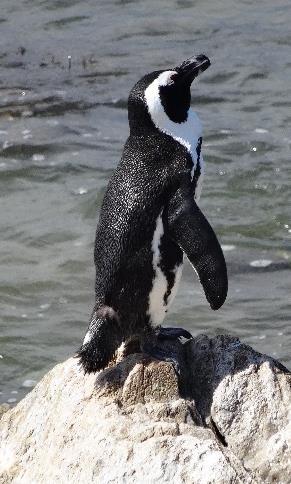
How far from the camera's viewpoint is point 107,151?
31.8 ft

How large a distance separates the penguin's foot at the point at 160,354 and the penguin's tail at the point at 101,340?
3.6 inches

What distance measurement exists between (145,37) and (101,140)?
291cm

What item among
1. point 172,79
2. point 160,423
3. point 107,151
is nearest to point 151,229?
point 172,79

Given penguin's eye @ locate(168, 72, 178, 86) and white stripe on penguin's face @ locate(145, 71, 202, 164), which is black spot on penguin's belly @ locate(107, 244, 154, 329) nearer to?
white stripe on penguin's face @ locate(145, 71, 202, 164)

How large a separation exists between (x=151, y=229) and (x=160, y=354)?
16.7 inches

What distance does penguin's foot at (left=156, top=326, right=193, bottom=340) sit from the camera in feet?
14.8

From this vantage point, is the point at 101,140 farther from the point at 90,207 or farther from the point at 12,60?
the point at 12,60

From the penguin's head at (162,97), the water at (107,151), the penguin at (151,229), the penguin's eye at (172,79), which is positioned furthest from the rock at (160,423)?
the water at (107,151)

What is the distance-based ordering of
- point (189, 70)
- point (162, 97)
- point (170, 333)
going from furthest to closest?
point (170, 333) → point (189, 70) → point (162, 97)

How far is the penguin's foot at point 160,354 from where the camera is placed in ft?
13.6

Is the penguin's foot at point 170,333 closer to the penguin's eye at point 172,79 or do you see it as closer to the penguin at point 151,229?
the penguin at point 151,229

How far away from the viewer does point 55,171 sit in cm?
948

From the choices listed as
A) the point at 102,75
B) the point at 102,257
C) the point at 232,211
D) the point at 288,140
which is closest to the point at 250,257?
the point at 232,211

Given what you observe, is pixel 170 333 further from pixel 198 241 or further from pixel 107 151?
pixel 107 151
